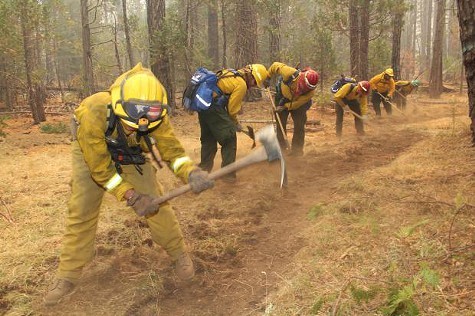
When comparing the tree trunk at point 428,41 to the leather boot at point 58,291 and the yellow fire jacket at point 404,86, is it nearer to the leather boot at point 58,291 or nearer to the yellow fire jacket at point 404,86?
the yellow fire jacket at point 404,86

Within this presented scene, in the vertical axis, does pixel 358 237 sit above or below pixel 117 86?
below

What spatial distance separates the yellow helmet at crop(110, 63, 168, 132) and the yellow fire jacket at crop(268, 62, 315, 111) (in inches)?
180

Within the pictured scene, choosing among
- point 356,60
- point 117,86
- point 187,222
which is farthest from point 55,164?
point 356,60

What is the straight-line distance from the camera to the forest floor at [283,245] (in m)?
3.14

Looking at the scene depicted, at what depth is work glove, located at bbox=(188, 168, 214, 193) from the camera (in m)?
3.76

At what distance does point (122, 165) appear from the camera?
400cm

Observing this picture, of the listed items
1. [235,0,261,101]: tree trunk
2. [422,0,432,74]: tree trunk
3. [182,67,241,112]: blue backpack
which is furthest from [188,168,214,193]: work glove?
[422,0,432,74]: tree trunk

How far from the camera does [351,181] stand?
20.1ft

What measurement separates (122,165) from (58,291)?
1.26 m

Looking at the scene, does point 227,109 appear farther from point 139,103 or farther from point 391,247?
point 391,247

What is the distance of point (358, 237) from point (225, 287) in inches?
54.5

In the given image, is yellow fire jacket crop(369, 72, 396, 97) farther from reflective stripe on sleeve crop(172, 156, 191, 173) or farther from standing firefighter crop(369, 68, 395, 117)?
reflective stripe on sleeve crop(172, 156, 191, 173)

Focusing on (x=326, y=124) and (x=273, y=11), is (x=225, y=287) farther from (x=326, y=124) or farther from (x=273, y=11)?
(x=273, y=11)

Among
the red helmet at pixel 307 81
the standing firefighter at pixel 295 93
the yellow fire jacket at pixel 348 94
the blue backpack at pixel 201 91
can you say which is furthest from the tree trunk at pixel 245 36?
the blue backpack at pixel 201 91
